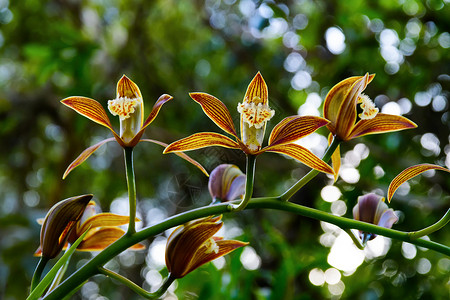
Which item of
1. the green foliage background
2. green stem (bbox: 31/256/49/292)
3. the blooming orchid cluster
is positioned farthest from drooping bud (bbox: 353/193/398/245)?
the green foliage background

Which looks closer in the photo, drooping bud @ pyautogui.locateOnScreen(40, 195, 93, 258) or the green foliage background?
drooping bud @ pyautogui.locateOnScreen(40, 195, 93, 258)

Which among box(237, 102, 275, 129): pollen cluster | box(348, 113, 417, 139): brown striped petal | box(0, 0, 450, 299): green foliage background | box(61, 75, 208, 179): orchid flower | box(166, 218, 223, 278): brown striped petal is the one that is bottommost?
box(0, 0, 450, 299): green foliage background

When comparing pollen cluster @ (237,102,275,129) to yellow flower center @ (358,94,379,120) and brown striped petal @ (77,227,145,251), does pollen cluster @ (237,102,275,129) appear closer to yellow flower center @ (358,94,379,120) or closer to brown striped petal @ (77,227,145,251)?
yellow flower center @ (358,94,379,120)

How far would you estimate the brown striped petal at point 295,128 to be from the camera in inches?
20.1

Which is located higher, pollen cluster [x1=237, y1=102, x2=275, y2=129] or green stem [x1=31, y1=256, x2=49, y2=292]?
pollen cluster [x1=237, y1=102, x2=275, y2=129]

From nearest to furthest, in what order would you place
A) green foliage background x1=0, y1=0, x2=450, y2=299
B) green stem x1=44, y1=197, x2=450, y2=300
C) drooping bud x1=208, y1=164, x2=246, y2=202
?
1. green stem x1=44, y1=197, x2=450, y2=300
2. drooping bud x1=208, y1=164, x2=246, y2=202
3. green foliage background x1=0, y1=0, x2=450, y2=299

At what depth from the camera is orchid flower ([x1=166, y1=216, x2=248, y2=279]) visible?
1.73ft

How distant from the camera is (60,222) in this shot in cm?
52

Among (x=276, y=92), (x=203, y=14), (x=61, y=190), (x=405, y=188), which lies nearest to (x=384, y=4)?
(x=276, y=92)

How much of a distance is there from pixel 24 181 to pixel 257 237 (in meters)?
1.52

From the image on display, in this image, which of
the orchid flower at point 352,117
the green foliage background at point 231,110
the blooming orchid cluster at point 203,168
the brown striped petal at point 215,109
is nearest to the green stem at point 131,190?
the blooming orchid cluster at point 203,168

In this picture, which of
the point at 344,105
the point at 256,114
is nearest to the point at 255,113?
the point at 256,114

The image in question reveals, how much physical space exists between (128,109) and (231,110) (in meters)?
1.68

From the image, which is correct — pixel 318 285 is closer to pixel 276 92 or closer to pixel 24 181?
pixel 276 92
